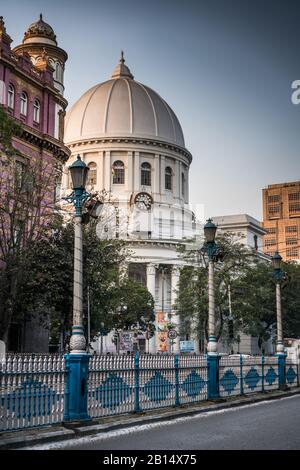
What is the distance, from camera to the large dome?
85062 mm

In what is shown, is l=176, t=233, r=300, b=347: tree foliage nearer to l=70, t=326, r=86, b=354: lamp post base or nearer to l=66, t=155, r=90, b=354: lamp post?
l=66, t=155, r=90, b=354: lamp post

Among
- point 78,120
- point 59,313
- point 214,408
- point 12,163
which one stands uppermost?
point 78,120

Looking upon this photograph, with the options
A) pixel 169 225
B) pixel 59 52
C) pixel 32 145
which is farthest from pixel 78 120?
pixel 32 145

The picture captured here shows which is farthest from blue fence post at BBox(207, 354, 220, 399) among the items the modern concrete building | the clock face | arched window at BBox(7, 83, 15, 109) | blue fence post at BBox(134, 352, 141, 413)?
the modern concrete building

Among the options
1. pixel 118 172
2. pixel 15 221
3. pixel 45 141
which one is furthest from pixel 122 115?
pixel 15 221

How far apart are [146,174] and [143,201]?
471 centimetres

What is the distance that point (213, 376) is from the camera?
20078 millimetres

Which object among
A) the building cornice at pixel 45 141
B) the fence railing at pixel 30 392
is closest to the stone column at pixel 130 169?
the building cornice at pixel 45 141

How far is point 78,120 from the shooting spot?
8725 centimetres

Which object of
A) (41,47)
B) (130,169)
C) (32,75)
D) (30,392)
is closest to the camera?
(30,392)

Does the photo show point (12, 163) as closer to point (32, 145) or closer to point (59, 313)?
point (32, 145)

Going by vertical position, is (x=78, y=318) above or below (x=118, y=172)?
below

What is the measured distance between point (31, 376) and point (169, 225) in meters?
70.4

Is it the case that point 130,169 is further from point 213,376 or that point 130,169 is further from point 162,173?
point 213,376
